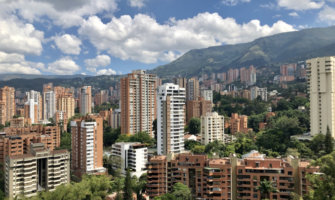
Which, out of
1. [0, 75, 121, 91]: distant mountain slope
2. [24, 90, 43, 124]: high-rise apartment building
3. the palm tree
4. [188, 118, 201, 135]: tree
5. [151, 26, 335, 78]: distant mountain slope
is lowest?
the palm tree

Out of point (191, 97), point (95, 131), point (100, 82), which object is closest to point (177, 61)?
point (100, 82)

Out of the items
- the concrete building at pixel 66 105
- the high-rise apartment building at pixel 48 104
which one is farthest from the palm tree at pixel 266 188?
the high-rise apartment building at pixel 48 104

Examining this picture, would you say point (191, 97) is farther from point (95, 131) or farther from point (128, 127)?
point (95, 131)

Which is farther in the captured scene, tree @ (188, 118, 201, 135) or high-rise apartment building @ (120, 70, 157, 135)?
tree @ (188, 118, 201, 135)

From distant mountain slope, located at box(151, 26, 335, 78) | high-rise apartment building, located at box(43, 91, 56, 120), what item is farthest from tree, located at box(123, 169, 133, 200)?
distant mountain slope, located at box(151, 26, 335, 78)

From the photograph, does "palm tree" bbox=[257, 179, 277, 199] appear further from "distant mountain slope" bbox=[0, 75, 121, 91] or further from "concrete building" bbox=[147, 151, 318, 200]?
"distant mountain slope" bbox=[0, 75, 121, 91]

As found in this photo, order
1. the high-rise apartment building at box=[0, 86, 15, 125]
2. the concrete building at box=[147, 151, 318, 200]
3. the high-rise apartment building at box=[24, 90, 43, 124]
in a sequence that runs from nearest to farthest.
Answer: the concrete building at box=[147, 151, 318, 200], the high-rise apartment building at box=[0, 86, 15, 125], the high-rise apartment building at box=[24, 90, 43, 124]

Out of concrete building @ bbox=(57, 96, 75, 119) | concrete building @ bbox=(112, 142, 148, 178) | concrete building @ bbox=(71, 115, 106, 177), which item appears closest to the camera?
concrete building @ bbox=(112, 142, 148, 178)

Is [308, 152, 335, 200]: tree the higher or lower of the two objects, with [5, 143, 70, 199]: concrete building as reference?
higher
